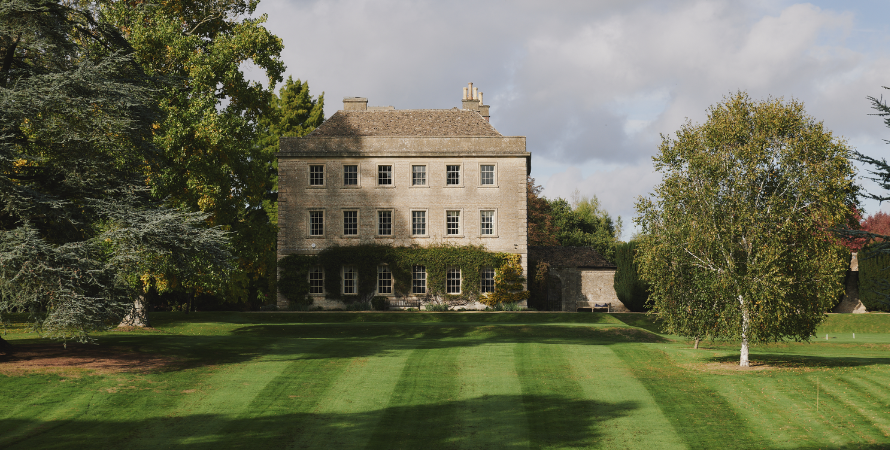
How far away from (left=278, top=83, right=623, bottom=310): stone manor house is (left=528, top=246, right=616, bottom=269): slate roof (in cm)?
450

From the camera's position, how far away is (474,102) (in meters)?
43.3

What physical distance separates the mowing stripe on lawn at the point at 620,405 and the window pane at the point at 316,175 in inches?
926

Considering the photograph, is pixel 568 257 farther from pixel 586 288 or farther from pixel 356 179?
pixel 356 179

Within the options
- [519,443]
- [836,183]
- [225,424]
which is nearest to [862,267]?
[836,183]

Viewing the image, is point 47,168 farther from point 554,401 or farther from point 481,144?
point 481,144

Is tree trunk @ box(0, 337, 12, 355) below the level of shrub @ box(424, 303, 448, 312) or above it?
above

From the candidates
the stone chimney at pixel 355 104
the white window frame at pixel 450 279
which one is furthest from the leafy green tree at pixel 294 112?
the white window frame at pixel 450 279

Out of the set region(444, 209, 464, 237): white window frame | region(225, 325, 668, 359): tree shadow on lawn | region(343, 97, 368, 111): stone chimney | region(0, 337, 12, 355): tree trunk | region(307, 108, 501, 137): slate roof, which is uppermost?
region(343, 97, 368, 111): stone chimney

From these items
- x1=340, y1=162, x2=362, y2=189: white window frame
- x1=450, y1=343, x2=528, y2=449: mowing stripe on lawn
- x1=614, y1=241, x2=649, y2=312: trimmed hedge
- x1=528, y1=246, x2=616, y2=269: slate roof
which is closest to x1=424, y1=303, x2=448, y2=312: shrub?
x1=528, y1=246, x2=616, y2=269: slate roof

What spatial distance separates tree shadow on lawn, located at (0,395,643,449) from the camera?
38.2 feet

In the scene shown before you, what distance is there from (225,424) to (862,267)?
37917 mm

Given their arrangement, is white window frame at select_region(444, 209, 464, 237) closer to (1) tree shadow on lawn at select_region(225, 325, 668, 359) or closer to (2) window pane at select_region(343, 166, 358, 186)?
(2) window pane at select_region(343, 166, 358, 186)

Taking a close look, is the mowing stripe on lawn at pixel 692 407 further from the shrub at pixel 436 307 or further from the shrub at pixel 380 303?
the shrub at pixel 380 303

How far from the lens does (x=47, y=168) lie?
16.7m
